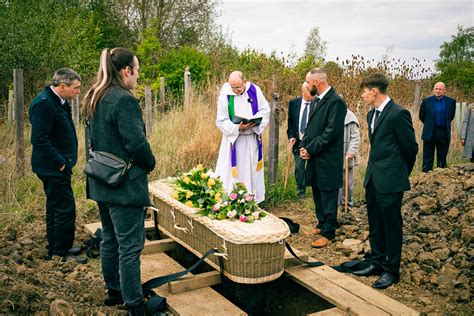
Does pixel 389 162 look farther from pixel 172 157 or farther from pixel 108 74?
pixel 172 157

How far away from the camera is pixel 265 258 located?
4473 mm

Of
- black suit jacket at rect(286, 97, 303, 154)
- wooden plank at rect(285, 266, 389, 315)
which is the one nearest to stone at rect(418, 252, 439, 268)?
wooden plank at rect(285, 266, 389, 315)

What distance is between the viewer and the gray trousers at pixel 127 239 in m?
4.02

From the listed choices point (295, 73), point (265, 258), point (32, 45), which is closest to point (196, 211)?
point (265, 258)

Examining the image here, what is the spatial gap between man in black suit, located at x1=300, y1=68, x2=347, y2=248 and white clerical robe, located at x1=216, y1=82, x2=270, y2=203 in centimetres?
106

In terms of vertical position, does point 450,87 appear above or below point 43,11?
below

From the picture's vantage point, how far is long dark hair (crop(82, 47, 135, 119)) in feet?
12.9

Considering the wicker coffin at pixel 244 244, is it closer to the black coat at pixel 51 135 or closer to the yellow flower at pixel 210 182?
the yellow flower at pixel 210 182

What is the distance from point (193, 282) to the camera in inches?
185

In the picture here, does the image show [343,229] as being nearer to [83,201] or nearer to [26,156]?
[83,201]

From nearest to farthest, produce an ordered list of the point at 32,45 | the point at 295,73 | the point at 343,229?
the point at 343,229 < the point at 32,45 < the point at 295,73

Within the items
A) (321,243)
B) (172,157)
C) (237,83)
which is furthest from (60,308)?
(172,157)

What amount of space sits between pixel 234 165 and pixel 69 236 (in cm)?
256

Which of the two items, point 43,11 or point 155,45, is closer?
point 43,11
